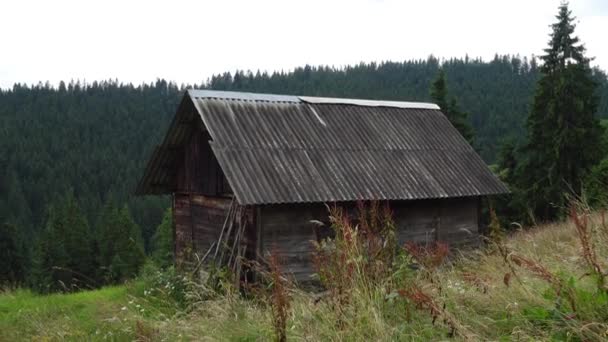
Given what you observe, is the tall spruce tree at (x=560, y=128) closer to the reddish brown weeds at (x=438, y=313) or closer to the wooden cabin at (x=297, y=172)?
the wooden cabin at (x=297, y=172)

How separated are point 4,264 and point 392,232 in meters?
44.6

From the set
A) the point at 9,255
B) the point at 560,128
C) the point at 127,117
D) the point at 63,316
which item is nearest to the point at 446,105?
the point at 560,128

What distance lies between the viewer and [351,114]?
1462cm

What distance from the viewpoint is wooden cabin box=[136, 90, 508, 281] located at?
1130 cm

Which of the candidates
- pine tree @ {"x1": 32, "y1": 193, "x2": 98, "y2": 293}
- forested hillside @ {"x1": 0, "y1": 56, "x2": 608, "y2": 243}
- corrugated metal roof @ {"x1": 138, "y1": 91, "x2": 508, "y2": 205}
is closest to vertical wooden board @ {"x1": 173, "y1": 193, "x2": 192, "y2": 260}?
corrugated metal roof @ {"x1": 138, "y1": 91, "x2": 508, "y2": 205}

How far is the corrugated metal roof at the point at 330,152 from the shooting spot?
36.9 feet

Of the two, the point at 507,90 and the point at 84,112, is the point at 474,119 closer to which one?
the point at 507,90

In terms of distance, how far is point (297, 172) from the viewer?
11570 millimetres

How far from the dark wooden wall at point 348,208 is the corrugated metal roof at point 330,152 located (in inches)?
22.1

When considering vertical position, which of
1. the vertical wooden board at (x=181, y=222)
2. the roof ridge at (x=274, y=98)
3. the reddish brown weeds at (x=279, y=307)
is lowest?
the vertical wooden board at (x=181, y=222)

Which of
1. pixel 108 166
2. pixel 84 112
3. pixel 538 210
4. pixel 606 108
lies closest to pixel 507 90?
pixel 606 108

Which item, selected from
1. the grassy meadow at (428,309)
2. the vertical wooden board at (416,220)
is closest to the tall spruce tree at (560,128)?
the vertical wooden board at (416,220)

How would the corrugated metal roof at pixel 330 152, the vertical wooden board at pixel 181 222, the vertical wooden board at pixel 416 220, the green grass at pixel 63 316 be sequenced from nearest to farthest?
1. the green grass at pixel 63 316
2. the corrugated metal roof at pixel 330 152
3. the vertical wooden board at pixel 416 220
4. the vertical wooden board at pixel 181 222

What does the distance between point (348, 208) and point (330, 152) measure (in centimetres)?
138
